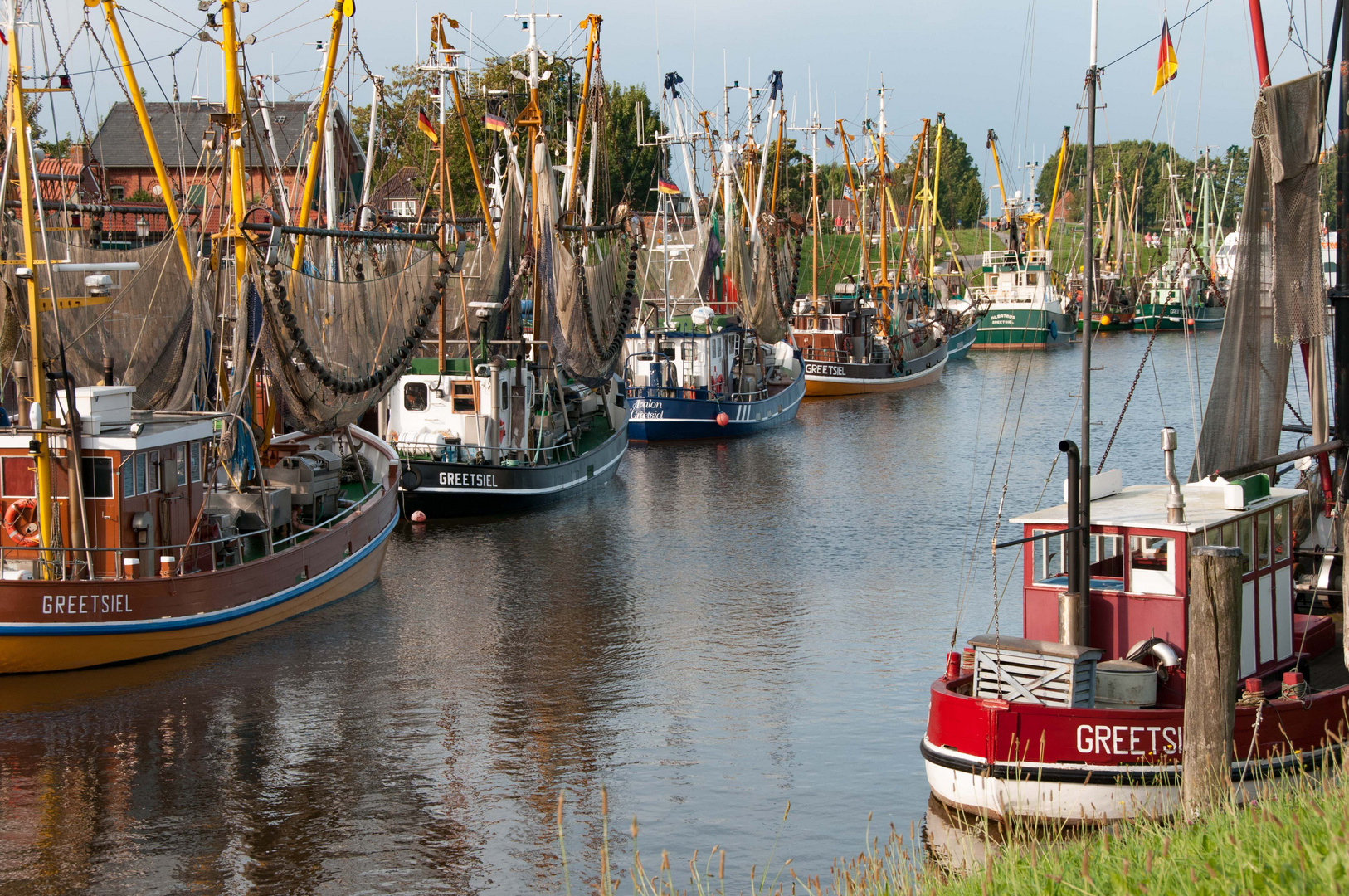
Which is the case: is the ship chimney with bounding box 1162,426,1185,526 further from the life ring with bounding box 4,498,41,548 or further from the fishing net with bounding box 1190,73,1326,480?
the life ring with bounding box 4,498,41,548

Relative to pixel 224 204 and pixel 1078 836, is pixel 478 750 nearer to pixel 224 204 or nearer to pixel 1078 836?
pixel 1078 836

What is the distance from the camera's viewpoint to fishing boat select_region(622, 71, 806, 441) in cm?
4812

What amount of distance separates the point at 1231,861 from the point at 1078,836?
5.15 meters

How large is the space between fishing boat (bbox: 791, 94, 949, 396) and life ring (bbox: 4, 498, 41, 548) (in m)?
43.0

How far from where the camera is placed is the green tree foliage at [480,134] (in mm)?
61750

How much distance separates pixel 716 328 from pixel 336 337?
91.5 feet

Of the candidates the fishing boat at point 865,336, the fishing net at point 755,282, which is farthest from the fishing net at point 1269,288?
the fishing boat at point 865,336

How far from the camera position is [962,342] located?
8338 centimetres

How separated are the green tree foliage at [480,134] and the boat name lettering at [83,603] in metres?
32.5

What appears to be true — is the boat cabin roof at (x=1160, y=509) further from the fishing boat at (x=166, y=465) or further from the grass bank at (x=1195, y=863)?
the fishing boat at (x=166, y=465)

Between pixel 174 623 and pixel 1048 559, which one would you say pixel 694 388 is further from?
pixel 1048 559

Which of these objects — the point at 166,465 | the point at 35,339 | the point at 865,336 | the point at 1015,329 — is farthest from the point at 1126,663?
the point at 1015,329

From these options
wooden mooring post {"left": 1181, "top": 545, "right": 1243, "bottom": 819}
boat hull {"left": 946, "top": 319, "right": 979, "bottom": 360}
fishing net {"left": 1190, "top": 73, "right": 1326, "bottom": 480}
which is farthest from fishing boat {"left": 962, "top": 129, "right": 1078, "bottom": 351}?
wooden mooring post {"left": 1181, "top": 545, "right": 1243, "bottom": 819}

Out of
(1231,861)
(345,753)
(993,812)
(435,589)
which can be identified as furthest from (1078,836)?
(435,589)
